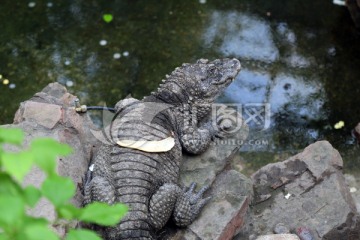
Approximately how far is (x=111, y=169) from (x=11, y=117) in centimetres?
282

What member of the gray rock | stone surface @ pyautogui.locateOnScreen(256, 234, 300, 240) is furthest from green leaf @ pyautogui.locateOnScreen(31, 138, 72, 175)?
the gray rock

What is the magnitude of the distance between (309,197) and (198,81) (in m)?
1.53

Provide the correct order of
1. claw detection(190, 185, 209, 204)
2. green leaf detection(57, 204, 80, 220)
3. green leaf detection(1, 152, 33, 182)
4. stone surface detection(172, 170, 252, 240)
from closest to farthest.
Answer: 1. green leaf detection(1, 152, 33, 182)
2. green leaf detection(57, 204, 80, 220)
3. stone surface detection(172, 170, 252, 240)
4. claw detection(190, 185, 209, 204)

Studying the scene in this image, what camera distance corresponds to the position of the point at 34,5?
858 cm

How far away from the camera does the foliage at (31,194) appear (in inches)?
78.4

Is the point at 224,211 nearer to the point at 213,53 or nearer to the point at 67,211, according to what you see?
the point at 67,211

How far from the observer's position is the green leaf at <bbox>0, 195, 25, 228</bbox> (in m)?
2.00

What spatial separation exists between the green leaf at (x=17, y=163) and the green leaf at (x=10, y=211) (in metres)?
0.11

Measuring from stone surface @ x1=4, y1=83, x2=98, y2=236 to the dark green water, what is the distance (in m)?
1.74

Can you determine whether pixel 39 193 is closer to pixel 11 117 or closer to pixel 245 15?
pixel 11 117

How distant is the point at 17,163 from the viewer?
1975mm

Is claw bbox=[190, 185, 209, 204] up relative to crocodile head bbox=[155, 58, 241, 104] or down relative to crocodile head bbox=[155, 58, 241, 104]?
down

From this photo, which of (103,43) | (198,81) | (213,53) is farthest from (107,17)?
(198,81)

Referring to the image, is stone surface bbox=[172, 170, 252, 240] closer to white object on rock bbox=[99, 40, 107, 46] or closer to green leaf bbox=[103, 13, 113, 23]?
white object on rock bbox=[99, 40, 107, 46]
